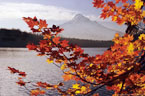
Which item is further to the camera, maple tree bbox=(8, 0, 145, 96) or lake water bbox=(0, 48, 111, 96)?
lake water bbox=(0, 48, 111, 96)

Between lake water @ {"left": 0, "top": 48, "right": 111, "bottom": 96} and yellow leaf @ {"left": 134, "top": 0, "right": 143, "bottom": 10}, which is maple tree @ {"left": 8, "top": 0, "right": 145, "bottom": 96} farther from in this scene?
lake water @ {"left": 0, "top": 48, "right": 111, "bottom": 96}

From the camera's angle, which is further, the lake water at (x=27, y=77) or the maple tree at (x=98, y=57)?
the lake water at (x=27, y=77)

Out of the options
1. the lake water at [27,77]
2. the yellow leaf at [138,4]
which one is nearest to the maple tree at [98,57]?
the yellow leaf at [138,4]

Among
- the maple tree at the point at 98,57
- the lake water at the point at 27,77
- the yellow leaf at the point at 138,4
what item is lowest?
the lake water at the point at 27,77

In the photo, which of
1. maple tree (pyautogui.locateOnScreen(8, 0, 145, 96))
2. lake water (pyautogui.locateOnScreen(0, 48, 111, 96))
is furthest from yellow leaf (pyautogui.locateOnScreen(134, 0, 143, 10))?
lake water (pyautogui.locateOnScreen(0, 48, 111, 96))

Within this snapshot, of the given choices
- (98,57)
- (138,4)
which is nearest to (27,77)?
(98,57)

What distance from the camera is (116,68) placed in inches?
329

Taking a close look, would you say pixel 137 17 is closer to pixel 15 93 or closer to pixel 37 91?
pixel 37 91

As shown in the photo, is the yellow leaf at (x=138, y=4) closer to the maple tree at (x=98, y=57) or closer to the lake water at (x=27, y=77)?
the maple tree at (x=98, y=57)

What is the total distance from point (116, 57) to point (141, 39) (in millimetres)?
1521

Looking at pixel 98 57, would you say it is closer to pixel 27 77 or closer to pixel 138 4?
pixel 138 4

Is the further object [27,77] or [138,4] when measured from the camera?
[27,77]

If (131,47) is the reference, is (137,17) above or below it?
above

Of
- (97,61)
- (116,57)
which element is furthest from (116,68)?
(97,61)
